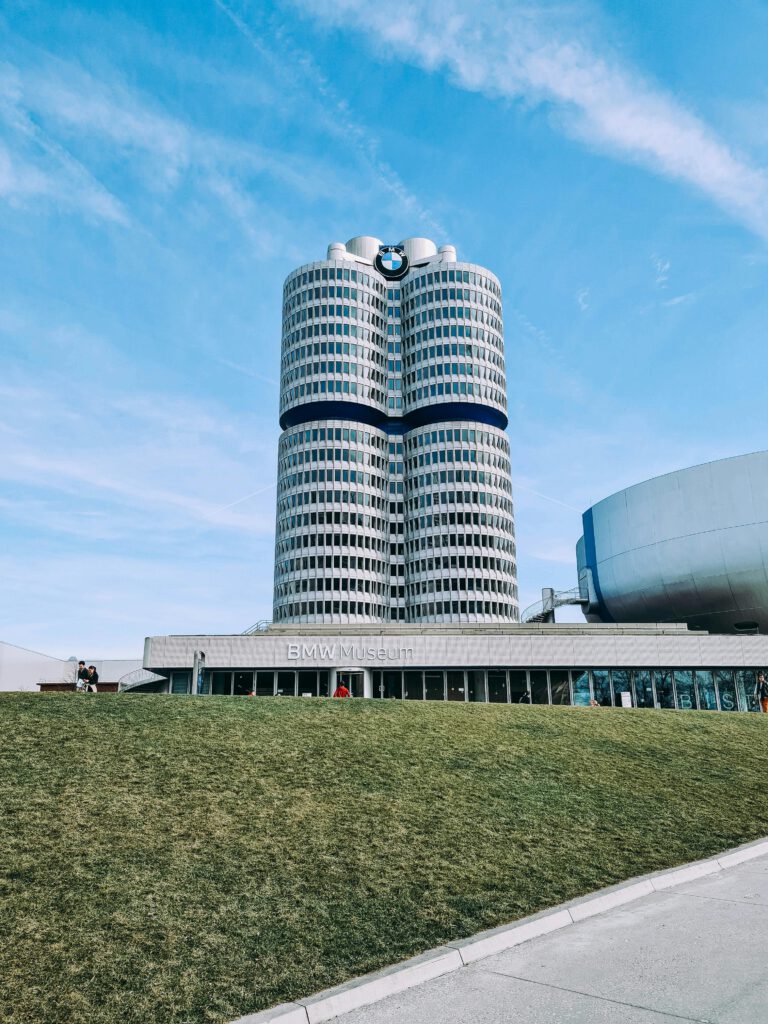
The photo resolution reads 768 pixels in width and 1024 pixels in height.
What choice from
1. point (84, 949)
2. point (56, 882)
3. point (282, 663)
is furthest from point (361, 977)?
point (282, 663)

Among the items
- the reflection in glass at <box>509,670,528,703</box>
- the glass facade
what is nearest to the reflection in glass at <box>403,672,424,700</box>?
the glass facade

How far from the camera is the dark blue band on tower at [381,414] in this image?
128 m

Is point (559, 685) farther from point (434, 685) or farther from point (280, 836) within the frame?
point (280, 836)

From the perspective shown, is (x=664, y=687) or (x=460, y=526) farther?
(x=460, y=526)

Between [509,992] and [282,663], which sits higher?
[282,663]

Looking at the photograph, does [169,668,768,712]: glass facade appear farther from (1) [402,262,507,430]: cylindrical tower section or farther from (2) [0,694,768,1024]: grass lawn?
(1) [402,262,507,430]: cylindrical tower section

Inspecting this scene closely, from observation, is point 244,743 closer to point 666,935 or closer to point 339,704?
point 339,704

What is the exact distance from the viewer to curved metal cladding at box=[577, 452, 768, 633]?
8075 centimetres

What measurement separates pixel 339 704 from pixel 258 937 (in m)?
18.2

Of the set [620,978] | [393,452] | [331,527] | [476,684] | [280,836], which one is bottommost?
[620,978]

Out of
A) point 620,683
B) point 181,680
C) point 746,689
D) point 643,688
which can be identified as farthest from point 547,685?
point 181,680

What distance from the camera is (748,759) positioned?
25.4 m

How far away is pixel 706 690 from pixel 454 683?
21965 millimetres

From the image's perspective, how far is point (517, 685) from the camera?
67688 millimetres
